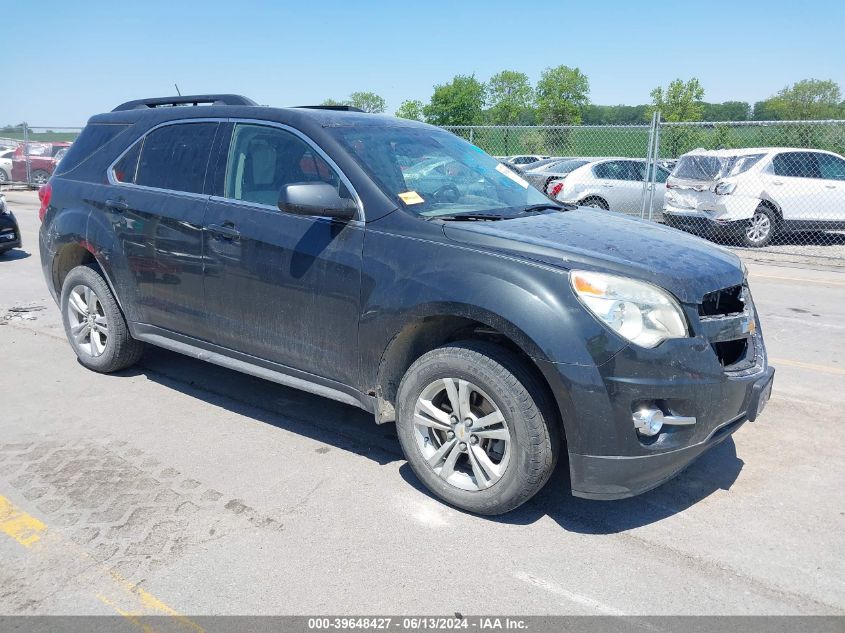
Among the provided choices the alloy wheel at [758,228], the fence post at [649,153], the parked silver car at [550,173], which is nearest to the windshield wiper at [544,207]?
the fence post at [649,153]

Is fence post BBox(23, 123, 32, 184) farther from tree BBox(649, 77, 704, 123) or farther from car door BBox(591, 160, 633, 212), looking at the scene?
tree BBox(649, 77, 704, 123)

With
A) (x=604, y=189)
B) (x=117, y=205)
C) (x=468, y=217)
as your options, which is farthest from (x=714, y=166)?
(x=117, y=205)

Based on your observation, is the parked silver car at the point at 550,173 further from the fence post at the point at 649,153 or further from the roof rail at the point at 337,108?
the roof rail at the point at 337,108

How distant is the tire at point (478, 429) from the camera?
3.19 metres

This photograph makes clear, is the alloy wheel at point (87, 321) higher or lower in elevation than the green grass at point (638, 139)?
lower

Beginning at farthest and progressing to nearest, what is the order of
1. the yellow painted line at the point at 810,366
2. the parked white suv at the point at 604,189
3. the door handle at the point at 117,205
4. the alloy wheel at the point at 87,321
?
the parked white suv at the point at 604,189
the yellow painted line at the point at 810,366
the alloy wheel at the point at 87,321
the door handle at the point at 117,205

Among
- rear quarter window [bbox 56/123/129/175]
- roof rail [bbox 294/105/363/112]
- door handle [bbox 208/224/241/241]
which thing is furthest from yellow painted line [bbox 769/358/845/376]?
rear quarter window [bbox 56/123/129/175]

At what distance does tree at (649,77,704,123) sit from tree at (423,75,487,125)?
24214mm

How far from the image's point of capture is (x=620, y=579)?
9.68 ft

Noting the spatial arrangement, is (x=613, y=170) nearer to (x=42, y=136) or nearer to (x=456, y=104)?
(x=42, y=136)

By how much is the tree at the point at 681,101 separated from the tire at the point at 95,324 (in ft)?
213
